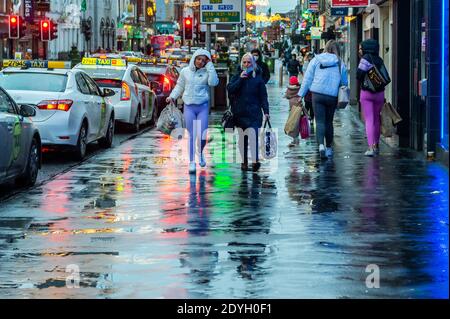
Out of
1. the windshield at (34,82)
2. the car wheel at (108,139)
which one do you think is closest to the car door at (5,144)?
the windshield at (34,82)

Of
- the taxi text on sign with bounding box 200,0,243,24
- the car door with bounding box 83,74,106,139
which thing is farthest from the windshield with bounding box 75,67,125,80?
the taxi text on sign with bounding box 200,0,243,24

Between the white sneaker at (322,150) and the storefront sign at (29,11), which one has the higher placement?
the storefront sign at (29,11)

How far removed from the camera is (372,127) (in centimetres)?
1767

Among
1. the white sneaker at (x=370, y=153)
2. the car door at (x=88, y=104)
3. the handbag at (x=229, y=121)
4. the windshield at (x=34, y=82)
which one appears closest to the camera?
the handbag at (x=229, y=121)

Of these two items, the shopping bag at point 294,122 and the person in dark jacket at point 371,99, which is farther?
the shopping bag at point 294,122

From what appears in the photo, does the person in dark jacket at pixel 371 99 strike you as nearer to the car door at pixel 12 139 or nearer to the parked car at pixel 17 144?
the parked car at pixel 17 144

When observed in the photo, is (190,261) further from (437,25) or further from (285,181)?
(437,25)

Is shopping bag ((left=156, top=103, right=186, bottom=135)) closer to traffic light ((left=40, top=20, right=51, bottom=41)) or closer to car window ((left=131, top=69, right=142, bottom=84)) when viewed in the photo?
car window ((left=131, top=69, right=142, bottom=84))

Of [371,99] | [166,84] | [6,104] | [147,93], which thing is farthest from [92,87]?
[166,84]

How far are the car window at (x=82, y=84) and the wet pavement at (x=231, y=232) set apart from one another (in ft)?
7.55

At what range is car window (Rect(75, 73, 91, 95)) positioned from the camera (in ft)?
61.3

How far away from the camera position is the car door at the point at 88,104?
1848cm

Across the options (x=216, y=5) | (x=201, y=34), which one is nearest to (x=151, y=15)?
(x=201, y=34)

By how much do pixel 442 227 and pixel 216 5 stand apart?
22.1 metres
